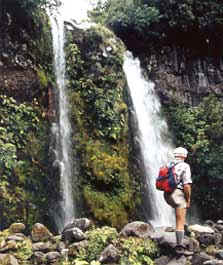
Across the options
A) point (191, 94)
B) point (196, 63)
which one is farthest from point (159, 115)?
point (196, 63)

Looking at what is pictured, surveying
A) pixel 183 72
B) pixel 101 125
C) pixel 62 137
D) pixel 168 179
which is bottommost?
pixel 168 179

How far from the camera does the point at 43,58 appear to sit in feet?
31.3

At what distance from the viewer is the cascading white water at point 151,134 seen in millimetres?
10148

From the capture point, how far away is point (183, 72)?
15.0 meters

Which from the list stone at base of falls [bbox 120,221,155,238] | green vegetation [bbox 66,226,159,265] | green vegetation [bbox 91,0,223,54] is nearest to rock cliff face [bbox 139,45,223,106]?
green vegetation [bbox 91,0,223,54]

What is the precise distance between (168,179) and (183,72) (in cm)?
973

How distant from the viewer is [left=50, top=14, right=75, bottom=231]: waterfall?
810cm

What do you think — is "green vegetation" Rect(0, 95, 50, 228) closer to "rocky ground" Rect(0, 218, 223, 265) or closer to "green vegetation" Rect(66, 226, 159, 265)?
"rocky ground" Rect(0, 218, 223, 265)

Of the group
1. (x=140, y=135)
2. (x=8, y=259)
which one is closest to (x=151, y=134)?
(x=140, y=135)

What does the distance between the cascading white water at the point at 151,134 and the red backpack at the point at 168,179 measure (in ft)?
9.89

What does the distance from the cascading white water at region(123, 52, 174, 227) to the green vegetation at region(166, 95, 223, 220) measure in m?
0.62

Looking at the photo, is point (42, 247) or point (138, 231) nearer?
point (42, 247)

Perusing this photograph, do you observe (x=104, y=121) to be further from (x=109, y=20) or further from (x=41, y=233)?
(x=109, y=20)

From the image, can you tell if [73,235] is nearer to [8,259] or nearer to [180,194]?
[8,259]
